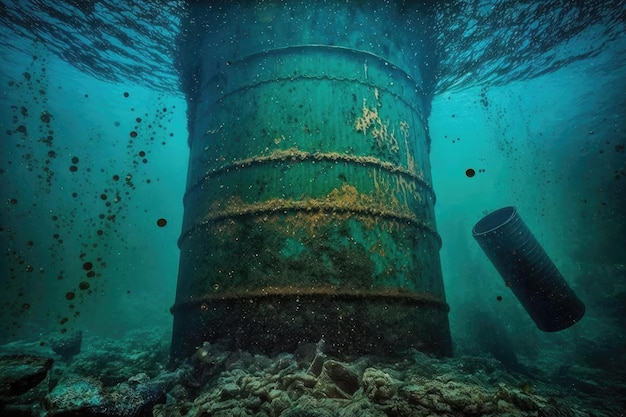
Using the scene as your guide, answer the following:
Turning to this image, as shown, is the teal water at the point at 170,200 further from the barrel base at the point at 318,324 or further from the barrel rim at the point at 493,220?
the barrel rim at the point at 493,220

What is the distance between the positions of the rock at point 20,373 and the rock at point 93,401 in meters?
0.32

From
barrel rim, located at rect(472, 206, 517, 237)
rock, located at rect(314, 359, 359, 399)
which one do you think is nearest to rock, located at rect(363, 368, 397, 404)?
rock, located at rect(314, 359, 359, 399)

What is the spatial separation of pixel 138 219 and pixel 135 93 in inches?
1311

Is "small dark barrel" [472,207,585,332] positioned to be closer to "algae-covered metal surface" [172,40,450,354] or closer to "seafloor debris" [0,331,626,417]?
"algae-covered metal surface" [172,40,450,354]

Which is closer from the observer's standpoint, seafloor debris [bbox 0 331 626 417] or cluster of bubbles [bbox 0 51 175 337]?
seafloor debris [bbox 0 331 626 417]

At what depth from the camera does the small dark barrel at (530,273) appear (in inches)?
207

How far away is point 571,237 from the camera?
1878 centimetres

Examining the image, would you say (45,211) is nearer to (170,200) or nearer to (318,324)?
(170,200)

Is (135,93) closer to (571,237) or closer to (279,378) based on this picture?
(279,378)

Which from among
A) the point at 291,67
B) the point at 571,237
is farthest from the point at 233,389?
the point at 571,237

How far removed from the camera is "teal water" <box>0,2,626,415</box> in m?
11.2

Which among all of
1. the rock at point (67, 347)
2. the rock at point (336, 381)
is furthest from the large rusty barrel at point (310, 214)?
the rock at point (67, 347)

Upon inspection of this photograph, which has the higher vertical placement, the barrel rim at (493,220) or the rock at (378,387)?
the barrel rim at (493,220)

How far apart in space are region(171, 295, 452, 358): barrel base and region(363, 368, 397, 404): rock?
872mm
